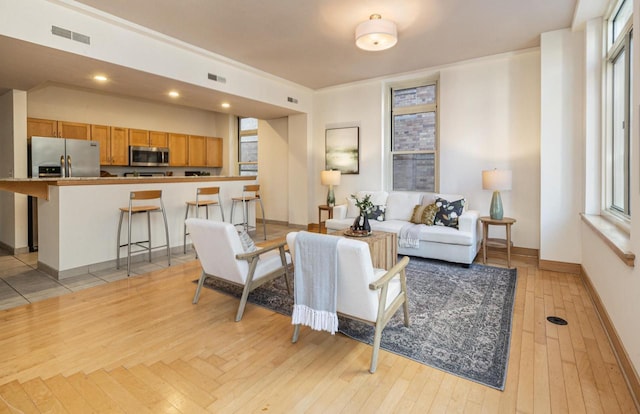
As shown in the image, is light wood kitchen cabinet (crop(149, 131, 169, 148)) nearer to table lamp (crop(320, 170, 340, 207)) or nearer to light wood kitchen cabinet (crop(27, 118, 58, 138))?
light wood kitchen cabinet (crop(27, 118, 58, 138))

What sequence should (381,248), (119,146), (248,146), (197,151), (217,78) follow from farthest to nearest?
(248,146) < (197,151) < (119,146) < (217,78) < (381,248)

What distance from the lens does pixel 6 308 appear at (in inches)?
119

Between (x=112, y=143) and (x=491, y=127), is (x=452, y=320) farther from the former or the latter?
(x=112, y=143)

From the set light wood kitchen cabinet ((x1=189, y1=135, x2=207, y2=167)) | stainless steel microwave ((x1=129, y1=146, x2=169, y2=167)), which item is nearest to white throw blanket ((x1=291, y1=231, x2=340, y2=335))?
stainless steel microwave ((x1=129, y1=146, x2=169, y2=167))

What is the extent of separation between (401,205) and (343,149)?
6.20ft

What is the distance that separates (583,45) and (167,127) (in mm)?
7641

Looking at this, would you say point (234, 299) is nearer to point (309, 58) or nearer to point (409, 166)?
point (309, 58)

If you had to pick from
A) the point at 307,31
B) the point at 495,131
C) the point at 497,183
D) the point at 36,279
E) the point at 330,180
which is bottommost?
the point at 36,279

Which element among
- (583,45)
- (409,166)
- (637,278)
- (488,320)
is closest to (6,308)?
(488,320)

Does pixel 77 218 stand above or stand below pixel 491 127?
below

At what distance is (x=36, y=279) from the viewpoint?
12.5ft

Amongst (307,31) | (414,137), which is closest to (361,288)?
(307,31)

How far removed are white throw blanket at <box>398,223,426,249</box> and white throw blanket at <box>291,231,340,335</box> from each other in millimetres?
2681

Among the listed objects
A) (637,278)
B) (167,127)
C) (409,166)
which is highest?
(167,127)
